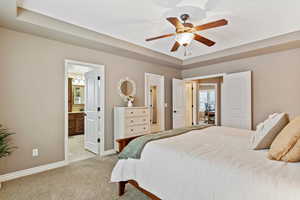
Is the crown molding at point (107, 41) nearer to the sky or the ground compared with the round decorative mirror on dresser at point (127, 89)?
nearer to the sky

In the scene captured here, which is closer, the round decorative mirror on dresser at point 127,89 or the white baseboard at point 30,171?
the white baseboard at point 30,171

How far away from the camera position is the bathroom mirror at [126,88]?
403 centimetres

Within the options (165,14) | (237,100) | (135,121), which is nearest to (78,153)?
(135,121)

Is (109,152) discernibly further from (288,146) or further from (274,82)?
(274,82)

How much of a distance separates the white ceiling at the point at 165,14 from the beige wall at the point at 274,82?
79 cm

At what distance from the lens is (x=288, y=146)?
1.29 metres

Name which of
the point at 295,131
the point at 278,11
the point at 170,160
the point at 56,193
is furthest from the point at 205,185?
the point at 278,11

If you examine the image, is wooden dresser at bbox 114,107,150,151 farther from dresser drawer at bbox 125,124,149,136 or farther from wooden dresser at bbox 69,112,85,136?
wooden dresser at bbox 69,112,85,136

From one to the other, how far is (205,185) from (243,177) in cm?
31

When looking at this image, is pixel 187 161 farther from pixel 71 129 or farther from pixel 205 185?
pixel 71 129

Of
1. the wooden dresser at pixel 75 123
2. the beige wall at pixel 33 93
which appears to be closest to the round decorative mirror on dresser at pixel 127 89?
the beige wall at pixel 33 93

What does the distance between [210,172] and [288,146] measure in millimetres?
680

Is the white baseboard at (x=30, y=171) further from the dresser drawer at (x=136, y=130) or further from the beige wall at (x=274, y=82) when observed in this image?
the beige wall at (x=274, y=82)

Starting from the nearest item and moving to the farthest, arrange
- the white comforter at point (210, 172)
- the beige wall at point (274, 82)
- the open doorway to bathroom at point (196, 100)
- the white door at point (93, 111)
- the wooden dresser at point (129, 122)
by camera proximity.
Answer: the white comforter at point (210, 172), the beige wall at point (274, 82), the wooden dresser at point (129, 122), the white door at point (93, 111), the open doorway to bathroom at point (196, 100)
